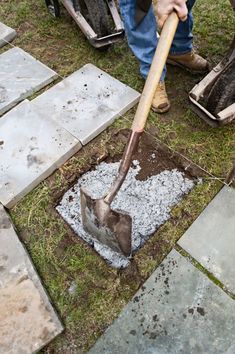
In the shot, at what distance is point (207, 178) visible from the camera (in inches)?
99.3

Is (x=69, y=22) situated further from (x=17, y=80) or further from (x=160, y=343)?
(x=160, y=343)

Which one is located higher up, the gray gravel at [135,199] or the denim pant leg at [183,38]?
the denim pant leg at [183,38]

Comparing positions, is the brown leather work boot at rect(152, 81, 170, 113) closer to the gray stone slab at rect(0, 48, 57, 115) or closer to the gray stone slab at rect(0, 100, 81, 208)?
the gray stone slab at rect(0, 100, 81, 208)

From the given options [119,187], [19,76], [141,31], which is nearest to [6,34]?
[19,76]

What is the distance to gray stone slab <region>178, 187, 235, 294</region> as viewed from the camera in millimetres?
2127

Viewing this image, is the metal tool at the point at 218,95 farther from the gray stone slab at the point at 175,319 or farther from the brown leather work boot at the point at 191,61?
the gray stone slab at the point at 175,319

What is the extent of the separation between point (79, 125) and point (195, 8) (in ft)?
6.25

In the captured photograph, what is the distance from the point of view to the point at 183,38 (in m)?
2.93

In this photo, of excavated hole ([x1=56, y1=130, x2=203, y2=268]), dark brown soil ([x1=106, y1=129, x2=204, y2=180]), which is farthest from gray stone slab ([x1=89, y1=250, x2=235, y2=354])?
dark brown soil ([x1=106, y1=129, x2=204, y2=180])

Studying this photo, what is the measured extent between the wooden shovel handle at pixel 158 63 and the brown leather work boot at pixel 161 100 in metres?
0.91

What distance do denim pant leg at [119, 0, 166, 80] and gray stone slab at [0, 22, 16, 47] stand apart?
1412mm

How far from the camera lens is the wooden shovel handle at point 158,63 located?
1.92 metres

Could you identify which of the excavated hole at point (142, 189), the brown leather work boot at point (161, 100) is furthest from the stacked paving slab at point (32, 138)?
the excavated hole at point (142, 189)

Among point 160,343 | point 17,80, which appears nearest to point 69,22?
point 17,80
